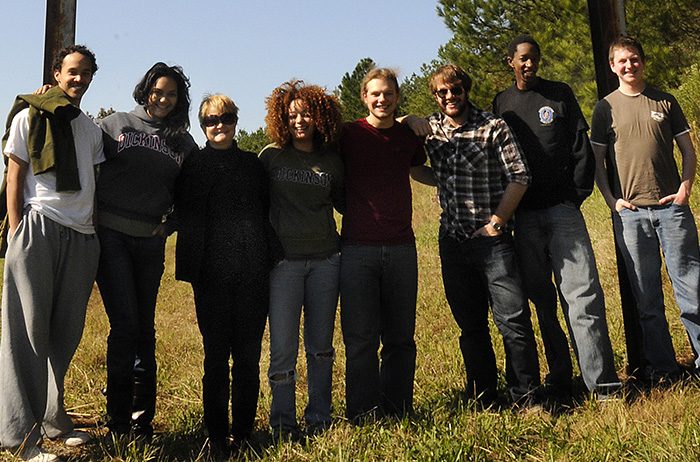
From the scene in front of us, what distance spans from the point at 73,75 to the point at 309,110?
129cm

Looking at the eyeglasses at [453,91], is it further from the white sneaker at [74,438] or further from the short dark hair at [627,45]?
the white sneaker at [74,438]

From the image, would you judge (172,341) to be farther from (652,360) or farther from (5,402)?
(652,360)

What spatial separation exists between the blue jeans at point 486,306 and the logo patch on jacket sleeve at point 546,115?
2.32ft

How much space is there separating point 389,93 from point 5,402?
2577 millimetres

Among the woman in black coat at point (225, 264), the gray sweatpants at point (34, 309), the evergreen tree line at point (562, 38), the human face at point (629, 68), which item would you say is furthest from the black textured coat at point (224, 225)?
the evergreen tree line at point (562, 38)

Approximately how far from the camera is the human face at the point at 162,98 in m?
3.70

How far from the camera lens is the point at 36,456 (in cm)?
324

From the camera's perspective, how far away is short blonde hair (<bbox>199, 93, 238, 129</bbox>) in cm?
353

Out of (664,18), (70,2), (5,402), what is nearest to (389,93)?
(70,2)

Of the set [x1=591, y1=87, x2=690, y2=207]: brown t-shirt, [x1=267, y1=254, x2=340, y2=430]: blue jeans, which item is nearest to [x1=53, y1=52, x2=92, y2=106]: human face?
[x1=267, y1=254, x2=340, y2=430]: blue jeans

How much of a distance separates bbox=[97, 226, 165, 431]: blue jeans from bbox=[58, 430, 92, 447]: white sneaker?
0.22 metres

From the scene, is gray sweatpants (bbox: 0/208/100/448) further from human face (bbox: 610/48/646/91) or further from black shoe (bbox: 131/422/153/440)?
human face (bbox: 610/48/646/91)

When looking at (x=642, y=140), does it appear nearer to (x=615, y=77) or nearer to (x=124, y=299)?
(x=615, y=77)

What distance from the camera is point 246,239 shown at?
3.46 meters
